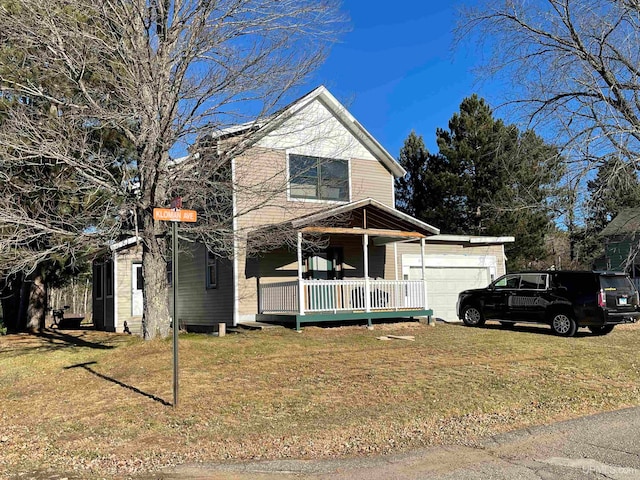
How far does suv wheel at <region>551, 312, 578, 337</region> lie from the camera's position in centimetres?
1474

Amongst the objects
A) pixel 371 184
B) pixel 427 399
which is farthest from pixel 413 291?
pixel 427 399

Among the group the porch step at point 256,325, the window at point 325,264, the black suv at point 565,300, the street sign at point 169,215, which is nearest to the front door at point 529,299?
the black suv at point 565,300

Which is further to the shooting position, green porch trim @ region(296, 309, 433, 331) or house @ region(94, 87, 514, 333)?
house @ region(94, 87, 514, 333)

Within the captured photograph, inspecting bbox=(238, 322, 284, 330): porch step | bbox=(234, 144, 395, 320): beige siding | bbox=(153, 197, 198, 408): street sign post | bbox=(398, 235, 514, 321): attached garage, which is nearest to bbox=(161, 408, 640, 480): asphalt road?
bbox=(153, 197, 198, 408): street sign post

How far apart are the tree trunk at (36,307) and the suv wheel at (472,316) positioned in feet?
46.9

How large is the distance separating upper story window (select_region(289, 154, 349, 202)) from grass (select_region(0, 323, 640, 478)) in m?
5.90

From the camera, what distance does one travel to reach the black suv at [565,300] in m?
14.3

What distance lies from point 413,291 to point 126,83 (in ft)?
33.0

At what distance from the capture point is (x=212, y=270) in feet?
61.1

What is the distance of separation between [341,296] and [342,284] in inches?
13.4

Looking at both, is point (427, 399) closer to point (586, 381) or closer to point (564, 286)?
point (586, 381)

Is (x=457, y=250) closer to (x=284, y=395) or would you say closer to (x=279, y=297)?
(x=279, y=297)

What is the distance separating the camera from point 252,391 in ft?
28.1

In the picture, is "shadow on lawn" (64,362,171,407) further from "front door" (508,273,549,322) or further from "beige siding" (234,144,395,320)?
"front door" (508,273,549,322)
